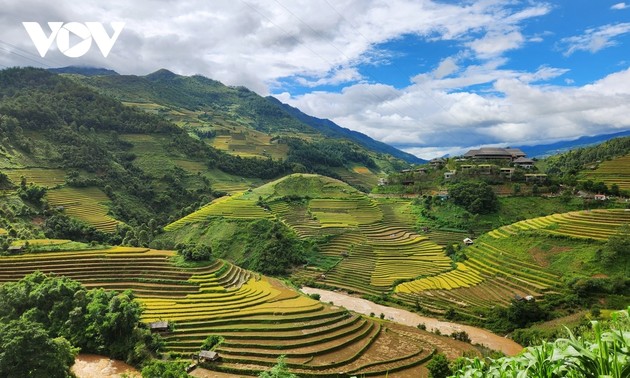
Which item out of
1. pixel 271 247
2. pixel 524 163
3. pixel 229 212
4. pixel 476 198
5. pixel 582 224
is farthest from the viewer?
pixel 524 163

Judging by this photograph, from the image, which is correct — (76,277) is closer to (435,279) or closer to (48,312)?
(48,312)

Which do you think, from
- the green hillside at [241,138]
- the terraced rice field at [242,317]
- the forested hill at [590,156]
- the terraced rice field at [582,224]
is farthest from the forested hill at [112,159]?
the terraced rice field at [582,224]

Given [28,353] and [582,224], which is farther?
[582,224]

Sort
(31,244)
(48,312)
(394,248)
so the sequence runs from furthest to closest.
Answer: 1. (394,248)
2. (31,244)
3. (48,312)

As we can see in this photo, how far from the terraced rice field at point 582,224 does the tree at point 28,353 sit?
4256cm

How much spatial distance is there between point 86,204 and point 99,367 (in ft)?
139

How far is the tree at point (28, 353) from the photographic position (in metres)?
17.0

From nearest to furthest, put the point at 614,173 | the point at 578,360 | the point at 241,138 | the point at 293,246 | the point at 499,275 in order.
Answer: the point at 578,360, the point at 499,275, the point at 293,246, the point at 614,173, the point at 241,138

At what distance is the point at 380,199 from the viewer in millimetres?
67562

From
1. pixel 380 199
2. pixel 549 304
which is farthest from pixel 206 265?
pixel 380 199

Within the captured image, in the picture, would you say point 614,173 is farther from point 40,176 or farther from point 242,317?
point 40,176

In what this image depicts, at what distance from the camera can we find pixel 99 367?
2238 centimetres

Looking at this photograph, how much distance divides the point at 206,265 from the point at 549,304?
2955cm

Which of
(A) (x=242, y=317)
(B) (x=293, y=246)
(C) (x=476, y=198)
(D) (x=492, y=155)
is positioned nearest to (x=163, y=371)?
(A) (x=242, y=317)
